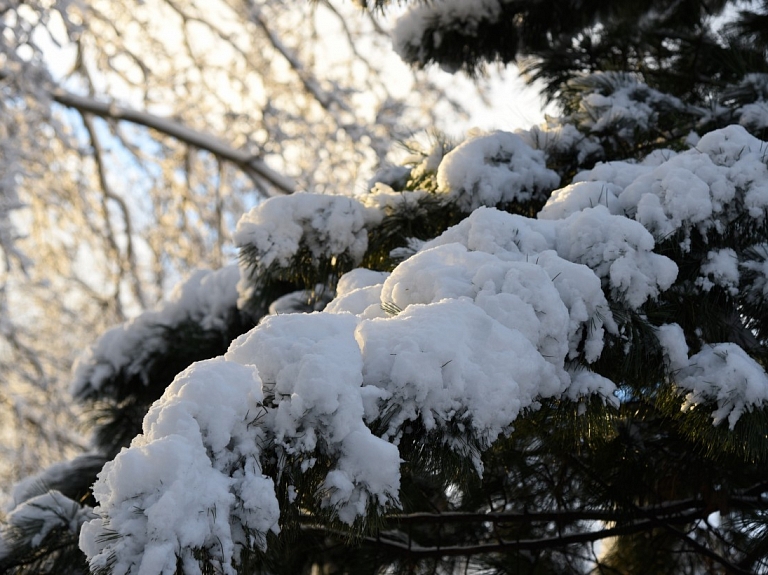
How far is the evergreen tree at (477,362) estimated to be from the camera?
0.98 m

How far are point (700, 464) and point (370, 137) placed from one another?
4274 mm

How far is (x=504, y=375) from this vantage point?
3.62 feet

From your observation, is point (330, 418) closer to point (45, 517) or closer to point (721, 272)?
point (721, 272)

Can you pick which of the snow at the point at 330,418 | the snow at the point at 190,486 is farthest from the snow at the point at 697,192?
the snow at the point at 190,486

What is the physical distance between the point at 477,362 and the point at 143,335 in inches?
66.3

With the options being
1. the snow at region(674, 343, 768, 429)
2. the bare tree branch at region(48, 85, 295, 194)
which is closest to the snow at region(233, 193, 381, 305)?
the snow at region(674, 343, 768, 429)

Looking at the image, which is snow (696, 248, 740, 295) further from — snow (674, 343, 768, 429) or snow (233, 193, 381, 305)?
snow (233, 193, 381, 305)

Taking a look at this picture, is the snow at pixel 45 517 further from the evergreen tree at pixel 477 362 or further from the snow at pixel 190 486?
the snow at pixel 190 486

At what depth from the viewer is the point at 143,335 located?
8.21ft

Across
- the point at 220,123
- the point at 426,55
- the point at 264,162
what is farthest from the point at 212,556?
the point at 220,123

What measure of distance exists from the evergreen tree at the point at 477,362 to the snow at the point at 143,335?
11 mm

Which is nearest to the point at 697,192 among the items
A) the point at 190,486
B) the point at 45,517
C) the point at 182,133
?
the point at 190,486

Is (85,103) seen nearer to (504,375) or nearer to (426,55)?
(426,55)

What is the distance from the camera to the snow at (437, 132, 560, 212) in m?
1.81
